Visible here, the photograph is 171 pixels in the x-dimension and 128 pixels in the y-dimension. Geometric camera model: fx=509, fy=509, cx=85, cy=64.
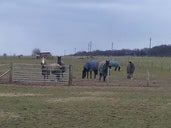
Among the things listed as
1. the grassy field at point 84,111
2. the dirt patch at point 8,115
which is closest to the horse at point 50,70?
the grassy field at point 84,111

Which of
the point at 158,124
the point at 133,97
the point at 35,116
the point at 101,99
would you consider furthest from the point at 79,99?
the point at 158,124

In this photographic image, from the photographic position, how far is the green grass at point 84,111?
1299cm

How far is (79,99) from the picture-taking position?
1958 cm

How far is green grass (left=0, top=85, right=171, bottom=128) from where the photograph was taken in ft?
42.6

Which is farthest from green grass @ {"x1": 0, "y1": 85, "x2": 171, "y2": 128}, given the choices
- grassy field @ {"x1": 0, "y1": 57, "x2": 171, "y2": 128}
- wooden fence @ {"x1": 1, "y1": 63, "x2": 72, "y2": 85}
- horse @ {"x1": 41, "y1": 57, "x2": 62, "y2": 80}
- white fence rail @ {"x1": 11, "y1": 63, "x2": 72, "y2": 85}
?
horse @ {"x1": 41, "y1": 57, "x2": 62, "y2": 80}

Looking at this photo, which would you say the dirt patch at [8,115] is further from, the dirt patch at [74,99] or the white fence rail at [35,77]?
the white fence rail at [35,77]

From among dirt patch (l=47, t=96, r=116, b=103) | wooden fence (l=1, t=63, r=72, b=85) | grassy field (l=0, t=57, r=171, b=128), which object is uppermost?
wooden fence (l=1, t=63, r=72, b=85)

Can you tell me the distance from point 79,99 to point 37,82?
10.4 metres

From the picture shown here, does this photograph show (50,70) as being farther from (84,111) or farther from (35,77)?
(84,111)

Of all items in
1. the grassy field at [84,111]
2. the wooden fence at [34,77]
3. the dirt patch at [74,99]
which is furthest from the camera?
the wooden fence at [34,77]

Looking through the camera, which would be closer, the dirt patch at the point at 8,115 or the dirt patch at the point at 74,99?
the dirt patch at the point at 8,115

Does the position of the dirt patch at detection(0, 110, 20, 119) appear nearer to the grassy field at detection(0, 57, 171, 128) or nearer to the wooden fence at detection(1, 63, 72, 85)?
the grassy field at detection(0, 57, 171, 128)

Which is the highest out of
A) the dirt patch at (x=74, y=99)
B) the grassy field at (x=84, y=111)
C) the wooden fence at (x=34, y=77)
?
the wooden fence at (x=34, y=77)

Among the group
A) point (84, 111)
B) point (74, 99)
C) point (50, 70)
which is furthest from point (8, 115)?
point (50, 70)
